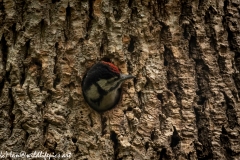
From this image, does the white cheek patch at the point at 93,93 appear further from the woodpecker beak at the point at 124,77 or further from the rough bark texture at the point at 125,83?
the woodpecker beak at the point at 124,77

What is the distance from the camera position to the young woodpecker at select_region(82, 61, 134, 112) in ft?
8.45

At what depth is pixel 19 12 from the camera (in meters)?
2.58

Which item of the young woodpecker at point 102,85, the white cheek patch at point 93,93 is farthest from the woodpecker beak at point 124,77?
the white cheek patch at point 93,93

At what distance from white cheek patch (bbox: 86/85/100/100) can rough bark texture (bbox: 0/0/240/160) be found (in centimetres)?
6

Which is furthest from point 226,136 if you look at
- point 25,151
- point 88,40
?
point 25,151

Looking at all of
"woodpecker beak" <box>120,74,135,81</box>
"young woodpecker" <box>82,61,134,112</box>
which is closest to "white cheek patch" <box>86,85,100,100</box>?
"young woodpecker" <box>82,61,134,112</box>

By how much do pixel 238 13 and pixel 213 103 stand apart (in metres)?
0.66

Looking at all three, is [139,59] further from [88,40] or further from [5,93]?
[5,93]

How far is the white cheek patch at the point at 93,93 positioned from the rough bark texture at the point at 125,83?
2.4 inches

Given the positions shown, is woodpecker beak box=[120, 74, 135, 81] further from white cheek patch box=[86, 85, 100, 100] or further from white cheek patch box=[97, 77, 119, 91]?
white cheek patch box=[86, 85, 100, 100]

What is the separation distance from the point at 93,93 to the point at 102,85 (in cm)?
9

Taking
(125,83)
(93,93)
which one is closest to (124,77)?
(125,83)

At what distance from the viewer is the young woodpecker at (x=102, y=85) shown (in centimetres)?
257

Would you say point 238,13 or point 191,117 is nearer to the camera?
point 191,117
